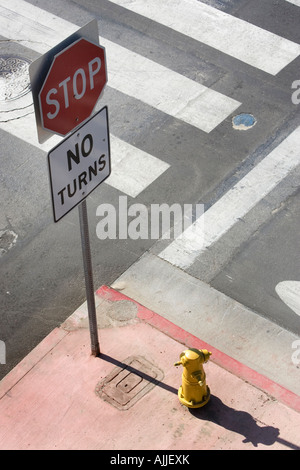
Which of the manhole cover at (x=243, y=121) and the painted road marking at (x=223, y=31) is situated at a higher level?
the painted road marking at (x=223, y=31)

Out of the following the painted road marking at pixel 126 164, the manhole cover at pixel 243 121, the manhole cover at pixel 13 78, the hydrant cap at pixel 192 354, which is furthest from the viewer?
the manhole cover at pixel 13 78

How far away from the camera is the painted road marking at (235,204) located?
10281 mm

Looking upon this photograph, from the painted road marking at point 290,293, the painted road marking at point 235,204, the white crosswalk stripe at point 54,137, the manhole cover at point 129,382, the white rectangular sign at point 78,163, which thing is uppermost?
the white rectangular sign at point 78,163

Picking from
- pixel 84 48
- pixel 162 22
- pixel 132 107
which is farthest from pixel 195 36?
pixel 84 48

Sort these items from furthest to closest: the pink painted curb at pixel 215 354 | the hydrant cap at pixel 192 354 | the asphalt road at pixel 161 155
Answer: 1. the asphalt road at pixel 161 155
2. the pink painted curb at pixel 215 354
3. the hydrant cap at pixel 192 354

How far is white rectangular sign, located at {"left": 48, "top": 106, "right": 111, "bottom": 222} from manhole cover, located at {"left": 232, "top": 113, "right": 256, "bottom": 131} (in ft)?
15.4

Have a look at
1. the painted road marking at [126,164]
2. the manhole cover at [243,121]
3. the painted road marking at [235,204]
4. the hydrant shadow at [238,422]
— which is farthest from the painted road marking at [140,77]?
the hydrant shadow at [238,422]

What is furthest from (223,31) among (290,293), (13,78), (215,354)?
(215,354)

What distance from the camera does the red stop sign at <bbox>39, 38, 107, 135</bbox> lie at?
6.59 metres

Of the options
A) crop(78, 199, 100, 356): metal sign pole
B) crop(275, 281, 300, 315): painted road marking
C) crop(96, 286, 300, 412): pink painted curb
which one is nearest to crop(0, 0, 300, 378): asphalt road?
crop(275, 281, 300, 315): painted road marking

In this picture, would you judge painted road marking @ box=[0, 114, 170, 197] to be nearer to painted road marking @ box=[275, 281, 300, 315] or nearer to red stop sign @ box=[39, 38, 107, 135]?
painted road marking @ box=[275, 281, 300, 315]

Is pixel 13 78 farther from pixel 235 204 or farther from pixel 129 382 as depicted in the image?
pixel 129 382

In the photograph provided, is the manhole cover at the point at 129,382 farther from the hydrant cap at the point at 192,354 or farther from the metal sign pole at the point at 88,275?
the hydrant cap at the point at 192,354

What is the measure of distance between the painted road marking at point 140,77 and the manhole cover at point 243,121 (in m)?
0.17
